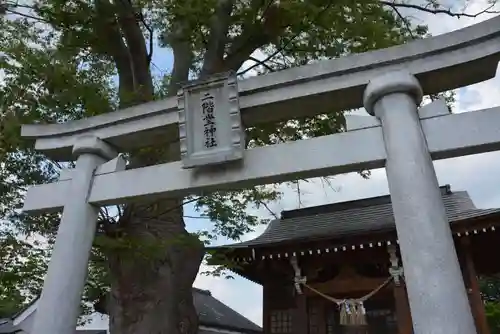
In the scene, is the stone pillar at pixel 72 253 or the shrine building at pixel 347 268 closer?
the stone pillar at pixel 72 253

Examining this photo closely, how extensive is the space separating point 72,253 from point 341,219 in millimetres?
6861

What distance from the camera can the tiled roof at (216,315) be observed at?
13242 mm

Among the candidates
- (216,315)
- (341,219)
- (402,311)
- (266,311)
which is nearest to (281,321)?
(266,311)

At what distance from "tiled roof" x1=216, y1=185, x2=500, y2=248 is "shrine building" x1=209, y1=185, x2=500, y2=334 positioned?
0.03 meters

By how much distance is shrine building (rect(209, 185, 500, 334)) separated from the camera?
7180mm

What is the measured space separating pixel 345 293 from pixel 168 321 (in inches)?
162

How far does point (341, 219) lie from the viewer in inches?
370

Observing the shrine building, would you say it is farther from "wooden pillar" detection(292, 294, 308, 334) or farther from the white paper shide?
the white paper shide

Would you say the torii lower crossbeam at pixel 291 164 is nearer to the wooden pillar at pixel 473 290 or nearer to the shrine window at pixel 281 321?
the wooden pillar at pixel 473 290

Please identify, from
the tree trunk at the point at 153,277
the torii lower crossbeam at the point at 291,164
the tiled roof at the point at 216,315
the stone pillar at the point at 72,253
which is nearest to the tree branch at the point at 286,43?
the tree trunk at the point at 153,277

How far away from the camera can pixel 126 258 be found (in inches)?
192

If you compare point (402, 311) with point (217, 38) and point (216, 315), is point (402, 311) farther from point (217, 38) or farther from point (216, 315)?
point (216, 315)

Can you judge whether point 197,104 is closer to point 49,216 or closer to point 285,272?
point 49,216

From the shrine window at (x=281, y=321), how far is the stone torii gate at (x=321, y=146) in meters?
5.47
